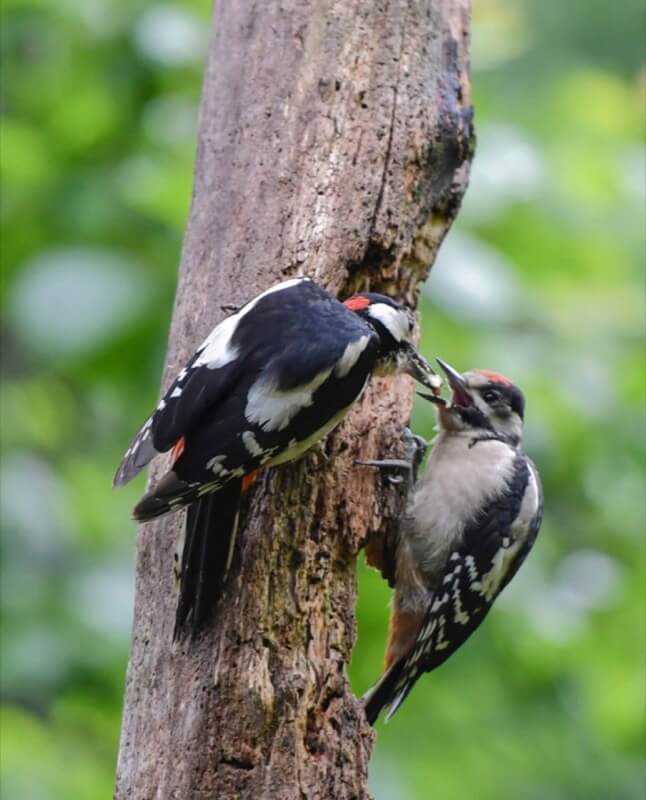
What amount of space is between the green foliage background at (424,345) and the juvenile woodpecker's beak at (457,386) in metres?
0.16

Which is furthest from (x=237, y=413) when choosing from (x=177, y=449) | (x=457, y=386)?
(x=457, y=386)

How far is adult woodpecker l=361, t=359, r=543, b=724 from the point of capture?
11.3 ft

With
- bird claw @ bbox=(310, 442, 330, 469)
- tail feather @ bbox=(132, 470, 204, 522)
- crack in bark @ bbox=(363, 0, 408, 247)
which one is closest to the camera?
tail feather @ bbox=(132, 470, 204, 522)

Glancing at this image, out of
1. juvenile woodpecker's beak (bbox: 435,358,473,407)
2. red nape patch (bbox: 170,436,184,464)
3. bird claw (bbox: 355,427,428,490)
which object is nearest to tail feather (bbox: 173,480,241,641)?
red nape patch (bbox: 170,436,184,464)

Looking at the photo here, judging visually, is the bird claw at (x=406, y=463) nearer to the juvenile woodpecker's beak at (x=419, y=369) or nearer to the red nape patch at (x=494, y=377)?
the juvenile woodpecker's beak at (x=419, y=369)

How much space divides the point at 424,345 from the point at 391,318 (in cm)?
87

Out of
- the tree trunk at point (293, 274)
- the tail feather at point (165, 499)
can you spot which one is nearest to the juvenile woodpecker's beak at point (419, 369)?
the tree trunk at point (293, 274)

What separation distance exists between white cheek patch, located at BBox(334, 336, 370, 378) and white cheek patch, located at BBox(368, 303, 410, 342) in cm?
32

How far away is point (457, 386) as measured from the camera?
378 cm

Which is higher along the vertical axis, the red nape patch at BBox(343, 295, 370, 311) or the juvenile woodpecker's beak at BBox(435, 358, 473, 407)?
the juvenile woodpecker's beak at BBox(435, 358, 473, 407)

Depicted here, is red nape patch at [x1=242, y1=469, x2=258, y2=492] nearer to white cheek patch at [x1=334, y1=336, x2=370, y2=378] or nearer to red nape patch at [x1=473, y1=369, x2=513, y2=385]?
white cheek patch at [x1=334, y1=336, x2=370, y2=378]

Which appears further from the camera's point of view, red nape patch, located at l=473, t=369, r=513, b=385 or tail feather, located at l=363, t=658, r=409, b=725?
red nape patch, located at l=473, t=369, r=513, b=385

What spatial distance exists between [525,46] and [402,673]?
3.40 metres

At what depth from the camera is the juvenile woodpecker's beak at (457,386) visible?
375 cm
